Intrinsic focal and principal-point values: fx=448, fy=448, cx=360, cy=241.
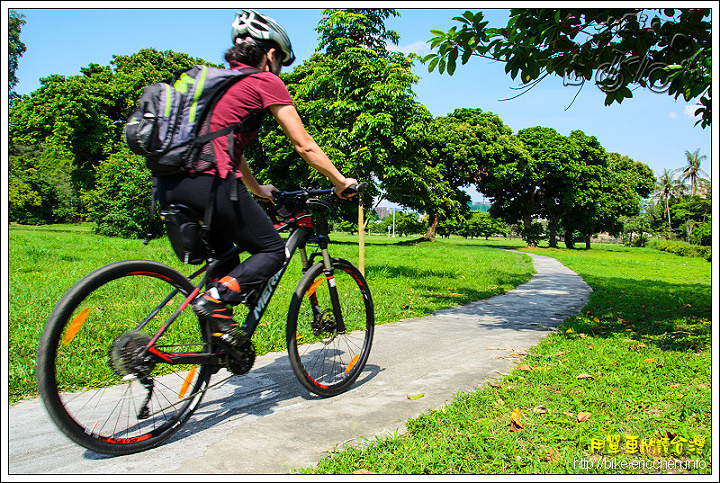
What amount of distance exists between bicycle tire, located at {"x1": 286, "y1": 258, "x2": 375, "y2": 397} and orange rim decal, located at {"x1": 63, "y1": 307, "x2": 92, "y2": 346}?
1.15 metres

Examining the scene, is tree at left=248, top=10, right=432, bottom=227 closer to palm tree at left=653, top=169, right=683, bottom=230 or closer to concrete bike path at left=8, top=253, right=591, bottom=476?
concrete bike path at left=8, top=253, right=591, bottom=476

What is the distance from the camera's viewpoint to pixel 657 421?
2738mm

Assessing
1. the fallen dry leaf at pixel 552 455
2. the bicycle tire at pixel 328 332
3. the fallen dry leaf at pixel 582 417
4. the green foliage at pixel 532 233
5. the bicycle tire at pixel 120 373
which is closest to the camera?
the bicycle tire at pixel 120 373

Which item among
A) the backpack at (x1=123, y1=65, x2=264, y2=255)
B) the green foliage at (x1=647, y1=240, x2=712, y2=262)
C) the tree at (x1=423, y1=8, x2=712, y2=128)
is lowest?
the green foliage at (x1=647, y1=240, x2=712, y2=262)

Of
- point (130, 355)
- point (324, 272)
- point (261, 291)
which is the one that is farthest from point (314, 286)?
point (130, 355)

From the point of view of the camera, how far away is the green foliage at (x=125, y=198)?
70.3 ft

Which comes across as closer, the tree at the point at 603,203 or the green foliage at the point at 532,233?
the tree at the point at 603,203

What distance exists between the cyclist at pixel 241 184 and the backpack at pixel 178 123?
0.05m

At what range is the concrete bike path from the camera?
2184mm

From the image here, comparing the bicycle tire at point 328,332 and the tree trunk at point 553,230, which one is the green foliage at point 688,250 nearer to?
the tree trunk at point 553,230

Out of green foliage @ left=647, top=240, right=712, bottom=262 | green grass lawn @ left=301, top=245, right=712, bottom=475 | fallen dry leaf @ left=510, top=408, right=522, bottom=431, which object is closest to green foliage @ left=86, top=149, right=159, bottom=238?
green grass lawn @ left=301, top=245, right=712, bottom=475

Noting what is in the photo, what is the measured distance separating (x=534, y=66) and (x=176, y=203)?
4.10m

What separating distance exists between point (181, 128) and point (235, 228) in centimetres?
58

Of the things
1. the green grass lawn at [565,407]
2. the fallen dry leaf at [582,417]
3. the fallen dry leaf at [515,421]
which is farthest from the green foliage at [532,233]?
the fallen dry leaf at [515,421]
